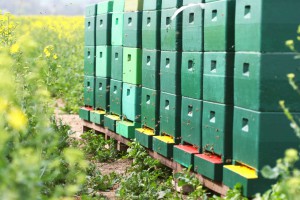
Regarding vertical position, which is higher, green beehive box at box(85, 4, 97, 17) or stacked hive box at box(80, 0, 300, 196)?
green beehive box at box(85, 4, 97, 17)

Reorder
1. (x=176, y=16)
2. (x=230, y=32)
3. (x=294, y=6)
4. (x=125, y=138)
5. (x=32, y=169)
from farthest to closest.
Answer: (x=125, y=138), (x=176, y=16), (x=230, y=32), (x=294, y=6), (x=32, y=169)

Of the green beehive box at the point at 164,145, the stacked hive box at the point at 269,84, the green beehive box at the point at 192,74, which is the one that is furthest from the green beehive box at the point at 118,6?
the stacked hive box at the point at 269,84

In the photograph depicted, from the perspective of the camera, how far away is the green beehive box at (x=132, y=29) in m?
8.78

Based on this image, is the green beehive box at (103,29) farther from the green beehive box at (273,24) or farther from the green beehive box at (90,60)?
the green beehive box at (273,24)

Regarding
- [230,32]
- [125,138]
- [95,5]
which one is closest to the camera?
[230,32]

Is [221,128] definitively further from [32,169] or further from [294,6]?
[32,169]

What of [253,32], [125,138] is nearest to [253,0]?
[253,32]

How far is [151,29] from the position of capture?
830cm

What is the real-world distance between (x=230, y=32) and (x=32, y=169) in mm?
3437

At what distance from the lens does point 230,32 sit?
6.40m

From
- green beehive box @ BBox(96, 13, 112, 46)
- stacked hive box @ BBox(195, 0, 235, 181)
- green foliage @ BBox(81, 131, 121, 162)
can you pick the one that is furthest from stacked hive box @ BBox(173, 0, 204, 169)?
green beehive box @ BBox(96, 13, 112, 46)

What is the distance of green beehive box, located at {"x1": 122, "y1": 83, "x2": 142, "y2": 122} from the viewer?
29.1ft

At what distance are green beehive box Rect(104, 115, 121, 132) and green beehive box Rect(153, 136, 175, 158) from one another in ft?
4.70

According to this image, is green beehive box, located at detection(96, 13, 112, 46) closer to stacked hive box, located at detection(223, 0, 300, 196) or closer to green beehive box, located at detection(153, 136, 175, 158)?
green beehive box, located at detection(153, 136, 175, 158)
